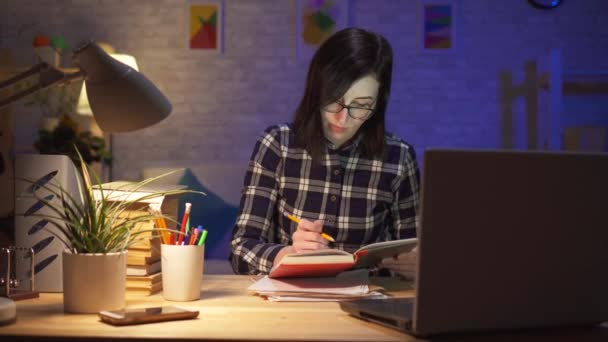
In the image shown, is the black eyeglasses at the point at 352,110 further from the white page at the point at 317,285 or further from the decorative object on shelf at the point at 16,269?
the decorative object on shelf at the point at 16,269

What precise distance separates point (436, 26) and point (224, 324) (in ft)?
11.3

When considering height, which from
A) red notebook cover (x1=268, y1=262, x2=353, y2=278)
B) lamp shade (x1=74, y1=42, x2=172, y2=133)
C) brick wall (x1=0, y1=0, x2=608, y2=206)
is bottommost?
red notebook cover (x1=268, y1=262, x2=353, y2=278)

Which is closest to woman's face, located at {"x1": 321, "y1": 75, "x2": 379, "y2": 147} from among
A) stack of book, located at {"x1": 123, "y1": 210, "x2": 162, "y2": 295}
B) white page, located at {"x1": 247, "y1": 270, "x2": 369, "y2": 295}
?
white page, located at {"x1": 247, "y1": 270, "x2": 369, "y2": 295}

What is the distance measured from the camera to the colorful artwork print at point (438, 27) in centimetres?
422

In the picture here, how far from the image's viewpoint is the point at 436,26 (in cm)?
423

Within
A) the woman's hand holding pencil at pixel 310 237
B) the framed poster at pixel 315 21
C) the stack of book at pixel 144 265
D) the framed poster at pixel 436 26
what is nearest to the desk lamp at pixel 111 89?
the stack of book at pixel 144 265

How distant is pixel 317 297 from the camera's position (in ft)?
4.27

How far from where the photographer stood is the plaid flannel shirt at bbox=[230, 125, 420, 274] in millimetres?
2012

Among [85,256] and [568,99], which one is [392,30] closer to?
[568,99]

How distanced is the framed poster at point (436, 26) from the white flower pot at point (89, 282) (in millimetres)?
3349

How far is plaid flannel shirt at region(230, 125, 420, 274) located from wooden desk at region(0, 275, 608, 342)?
29.9 inches

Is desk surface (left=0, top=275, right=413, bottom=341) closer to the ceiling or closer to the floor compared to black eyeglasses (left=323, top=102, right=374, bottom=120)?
closer to the floor

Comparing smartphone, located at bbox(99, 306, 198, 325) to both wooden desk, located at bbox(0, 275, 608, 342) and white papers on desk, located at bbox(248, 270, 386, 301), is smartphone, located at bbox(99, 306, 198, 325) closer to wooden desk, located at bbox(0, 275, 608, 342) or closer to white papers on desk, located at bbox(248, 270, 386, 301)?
wooden desk, located at bbox(0, 275, 608, 342)

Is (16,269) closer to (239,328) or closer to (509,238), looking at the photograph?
(239,328)
